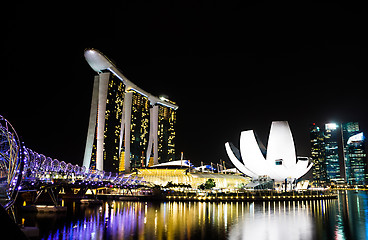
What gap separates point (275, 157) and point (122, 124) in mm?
33555

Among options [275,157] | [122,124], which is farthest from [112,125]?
[275,157]

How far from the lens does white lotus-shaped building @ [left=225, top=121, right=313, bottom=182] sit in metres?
40.8

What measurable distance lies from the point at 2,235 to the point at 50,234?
32.6ft

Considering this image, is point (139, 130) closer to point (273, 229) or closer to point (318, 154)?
point (273, 229)

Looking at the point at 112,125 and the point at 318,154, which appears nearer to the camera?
the point at 112,125

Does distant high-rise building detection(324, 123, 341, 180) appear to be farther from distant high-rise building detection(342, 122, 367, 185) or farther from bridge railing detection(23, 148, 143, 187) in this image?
bridge railing detection(23, 148, 143, 187)

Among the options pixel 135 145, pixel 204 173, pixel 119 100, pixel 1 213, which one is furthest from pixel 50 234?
pixel 135 145

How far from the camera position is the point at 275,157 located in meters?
41.6

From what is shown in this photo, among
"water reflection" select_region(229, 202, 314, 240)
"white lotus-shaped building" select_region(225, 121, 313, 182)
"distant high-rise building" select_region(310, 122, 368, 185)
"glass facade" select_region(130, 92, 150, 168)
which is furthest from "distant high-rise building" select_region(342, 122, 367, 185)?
"water reflection" select_region(229, 202, 314, 240)

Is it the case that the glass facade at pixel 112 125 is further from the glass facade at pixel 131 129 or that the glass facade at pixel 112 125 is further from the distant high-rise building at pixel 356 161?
the distant high-rise building at pixel 356 161

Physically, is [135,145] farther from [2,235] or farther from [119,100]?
[2,235]

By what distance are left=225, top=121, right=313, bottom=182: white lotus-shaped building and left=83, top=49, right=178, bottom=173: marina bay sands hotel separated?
23388 millimetres

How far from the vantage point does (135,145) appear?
74438 millimetres

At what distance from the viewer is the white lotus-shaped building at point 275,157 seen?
134 ft
